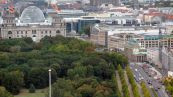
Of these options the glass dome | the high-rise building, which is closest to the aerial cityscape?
the glass dome

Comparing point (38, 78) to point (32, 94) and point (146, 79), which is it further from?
point (146, 79)

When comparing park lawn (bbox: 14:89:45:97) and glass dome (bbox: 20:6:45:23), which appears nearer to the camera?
park lawn (bbox: 14:89:45:97)

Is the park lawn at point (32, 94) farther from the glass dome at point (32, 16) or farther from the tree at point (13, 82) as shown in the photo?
the glass dome at point (32, 16)

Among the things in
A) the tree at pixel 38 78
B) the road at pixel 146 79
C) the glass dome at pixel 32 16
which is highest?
the glass dome at pixel 32 16

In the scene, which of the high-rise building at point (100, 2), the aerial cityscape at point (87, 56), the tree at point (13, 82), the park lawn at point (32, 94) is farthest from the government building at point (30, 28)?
the high-rise building at point (100, 2)

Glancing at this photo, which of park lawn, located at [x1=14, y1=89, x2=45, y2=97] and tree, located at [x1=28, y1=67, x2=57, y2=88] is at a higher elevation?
tree, located at [x1=28, y1=67, x2=57, y2=88]

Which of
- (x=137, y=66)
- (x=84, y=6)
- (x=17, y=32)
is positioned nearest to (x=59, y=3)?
(x=84, y=6)

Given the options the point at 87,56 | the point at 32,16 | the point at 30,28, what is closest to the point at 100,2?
the point at 32,16

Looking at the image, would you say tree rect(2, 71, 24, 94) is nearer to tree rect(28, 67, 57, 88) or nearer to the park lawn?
the park lawn

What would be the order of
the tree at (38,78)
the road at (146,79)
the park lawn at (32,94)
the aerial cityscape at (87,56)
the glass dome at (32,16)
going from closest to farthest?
the aerial cityscape at (87,56) < the park lawn at (32,94) < the road at (146,79) < the tree at (38,78) < the glass dome at (32,16)

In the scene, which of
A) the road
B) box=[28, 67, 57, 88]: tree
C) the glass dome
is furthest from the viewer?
the glass dome

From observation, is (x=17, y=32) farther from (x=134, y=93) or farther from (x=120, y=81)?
(x=134, y=93)
